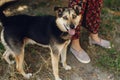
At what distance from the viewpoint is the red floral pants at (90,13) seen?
4.01 m

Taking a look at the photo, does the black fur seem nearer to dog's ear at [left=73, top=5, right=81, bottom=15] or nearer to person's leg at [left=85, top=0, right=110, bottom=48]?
dog's ear at [left=73, top=5, right=81, bottom=15]

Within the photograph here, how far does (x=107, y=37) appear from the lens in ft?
15.5

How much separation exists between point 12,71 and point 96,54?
3.63 ft

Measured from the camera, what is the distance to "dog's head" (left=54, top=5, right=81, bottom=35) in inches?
140

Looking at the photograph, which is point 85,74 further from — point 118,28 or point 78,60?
point 118,28

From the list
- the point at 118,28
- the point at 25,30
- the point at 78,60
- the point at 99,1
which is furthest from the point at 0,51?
the point at 118,28

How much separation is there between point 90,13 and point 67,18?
0.71m

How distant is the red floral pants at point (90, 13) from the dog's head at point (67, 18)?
0.31m

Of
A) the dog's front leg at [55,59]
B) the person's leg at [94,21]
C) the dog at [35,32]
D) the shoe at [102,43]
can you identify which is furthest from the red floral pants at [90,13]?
the dog's front leg at [55,59]

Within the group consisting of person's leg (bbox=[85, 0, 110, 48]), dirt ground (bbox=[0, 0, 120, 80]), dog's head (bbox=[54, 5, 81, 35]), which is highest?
dog's head (bbox=[54, 5, 81, 35])

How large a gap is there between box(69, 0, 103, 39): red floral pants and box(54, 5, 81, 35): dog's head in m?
0.31

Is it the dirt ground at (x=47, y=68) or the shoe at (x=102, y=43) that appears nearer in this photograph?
the dirt ground at (x=47, y=68)

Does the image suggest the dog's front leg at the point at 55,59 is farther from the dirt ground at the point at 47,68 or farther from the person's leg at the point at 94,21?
the person's leg at the point at 94,21

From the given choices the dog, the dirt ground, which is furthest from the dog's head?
the dirt ground
